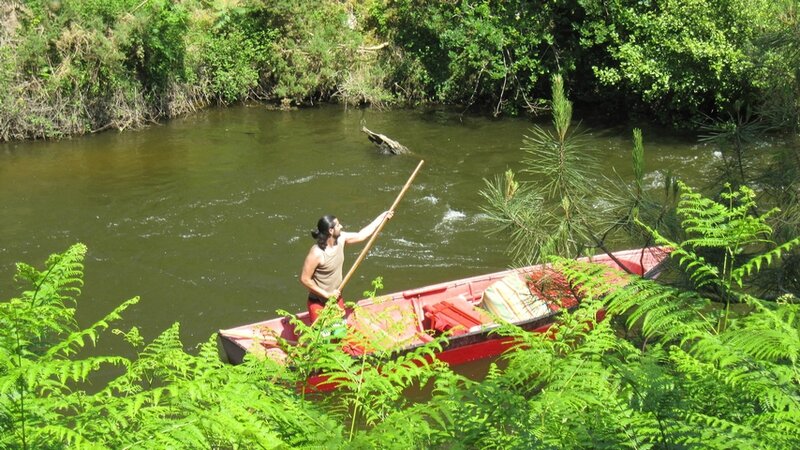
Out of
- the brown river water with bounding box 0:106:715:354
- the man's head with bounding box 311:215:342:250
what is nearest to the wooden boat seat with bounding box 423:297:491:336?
the brown river water with bounding box 0:106:715:354

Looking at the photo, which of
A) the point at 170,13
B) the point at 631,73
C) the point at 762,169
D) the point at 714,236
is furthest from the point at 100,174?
the point at 714,236

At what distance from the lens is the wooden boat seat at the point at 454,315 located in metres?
10.7

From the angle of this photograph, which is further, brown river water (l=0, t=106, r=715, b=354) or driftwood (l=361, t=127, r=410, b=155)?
driftwood (l=361, t=127, r=410, b=155)

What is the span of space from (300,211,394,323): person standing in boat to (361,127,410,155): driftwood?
8.08m

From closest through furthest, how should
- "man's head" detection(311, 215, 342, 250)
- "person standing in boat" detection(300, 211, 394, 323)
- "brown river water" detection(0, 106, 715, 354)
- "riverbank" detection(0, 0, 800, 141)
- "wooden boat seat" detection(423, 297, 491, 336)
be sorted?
"man's head" detection(311, 215, 342, 250), "person standing in boat" detection(300, 211, 394, 323), "wooden boat seat" detection(423, 297, 491, 336), "brown river water" detection(0, 106, 715, 354), "riverbank" detection(0, 0, 800, 141)

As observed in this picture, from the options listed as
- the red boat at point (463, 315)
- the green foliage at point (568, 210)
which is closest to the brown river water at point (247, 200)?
the red boat at point (463, 315)

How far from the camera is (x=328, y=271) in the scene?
9.99 meters

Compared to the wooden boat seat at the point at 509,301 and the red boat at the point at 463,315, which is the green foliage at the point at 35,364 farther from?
the wooden boat seat at the point at 509,301

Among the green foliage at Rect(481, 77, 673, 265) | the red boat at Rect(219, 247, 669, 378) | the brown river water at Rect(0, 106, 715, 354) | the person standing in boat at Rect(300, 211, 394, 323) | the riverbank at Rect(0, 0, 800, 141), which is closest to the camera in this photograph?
the green foliage at Rect(481, 77, 673, 265)

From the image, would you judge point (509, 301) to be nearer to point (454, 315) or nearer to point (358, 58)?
point (454, 315)

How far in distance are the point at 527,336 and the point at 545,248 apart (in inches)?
93.0

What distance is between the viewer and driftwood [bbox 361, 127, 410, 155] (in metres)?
18.1

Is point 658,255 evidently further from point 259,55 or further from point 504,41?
point 259,55

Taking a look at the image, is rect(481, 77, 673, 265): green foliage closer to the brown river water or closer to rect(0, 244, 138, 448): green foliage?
rect(0, 244, 138, 448): green foliage
